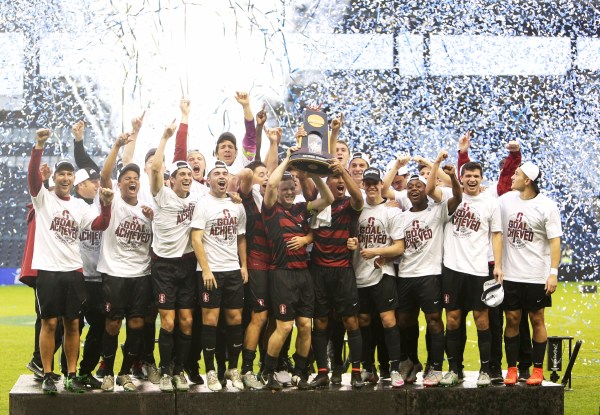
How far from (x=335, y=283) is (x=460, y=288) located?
1.01 m

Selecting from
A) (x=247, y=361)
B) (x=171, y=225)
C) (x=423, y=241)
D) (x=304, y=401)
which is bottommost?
(x=304, y=401)

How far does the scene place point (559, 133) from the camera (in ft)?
51.0

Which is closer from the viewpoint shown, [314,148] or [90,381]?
[314,148]

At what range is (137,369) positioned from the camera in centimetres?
771

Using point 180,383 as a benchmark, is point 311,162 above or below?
above

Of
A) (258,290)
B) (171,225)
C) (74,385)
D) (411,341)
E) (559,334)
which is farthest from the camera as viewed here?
(559,334)

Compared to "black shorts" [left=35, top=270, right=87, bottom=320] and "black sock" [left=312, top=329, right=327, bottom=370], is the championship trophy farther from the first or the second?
"black shorts" [left=35, top=270, right=87, bottom=320]

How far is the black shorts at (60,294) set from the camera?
6848mm

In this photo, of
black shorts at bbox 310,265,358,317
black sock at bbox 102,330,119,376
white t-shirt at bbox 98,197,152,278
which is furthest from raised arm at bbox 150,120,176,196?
black shorts at bbox 310,265,358,317

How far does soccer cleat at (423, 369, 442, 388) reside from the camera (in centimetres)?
714

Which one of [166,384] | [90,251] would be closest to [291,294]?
[166,384]

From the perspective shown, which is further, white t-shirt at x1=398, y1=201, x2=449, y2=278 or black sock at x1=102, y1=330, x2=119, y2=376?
white t-shirt at x1=398, y1=201, x2=449, y2=278

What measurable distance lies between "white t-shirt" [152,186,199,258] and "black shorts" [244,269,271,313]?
1.80ft

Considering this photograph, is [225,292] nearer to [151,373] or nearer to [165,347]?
[165,347]
